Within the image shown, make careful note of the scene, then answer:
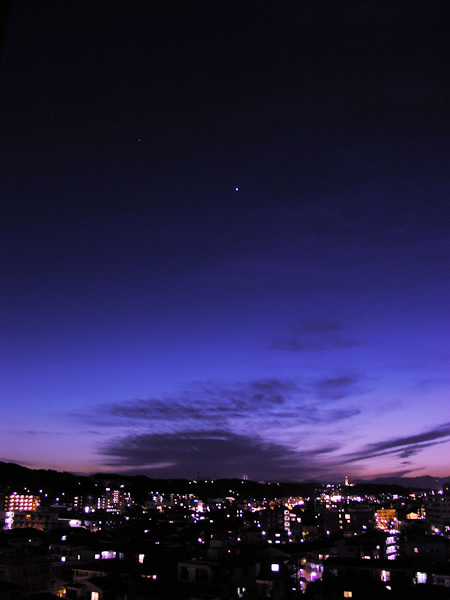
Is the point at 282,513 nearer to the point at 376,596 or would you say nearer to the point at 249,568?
the point at 249,568

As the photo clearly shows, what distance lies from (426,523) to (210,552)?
28.5m

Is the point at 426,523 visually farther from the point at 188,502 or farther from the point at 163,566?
the point at 188,502

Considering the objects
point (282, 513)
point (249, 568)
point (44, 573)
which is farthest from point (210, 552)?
point (282, 513)

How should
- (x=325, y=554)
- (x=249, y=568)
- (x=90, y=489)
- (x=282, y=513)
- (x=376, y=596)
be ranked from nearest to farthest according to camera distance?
(x=376, y=596), (x=249, y=568), (x=325, y=554), (x=282, y=513), (x=90, y=489)

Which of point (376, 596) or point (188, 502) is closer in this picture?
point (376, 596)

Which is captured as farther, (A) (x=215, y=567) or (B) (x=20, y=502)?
(B) (x=20, y=502)

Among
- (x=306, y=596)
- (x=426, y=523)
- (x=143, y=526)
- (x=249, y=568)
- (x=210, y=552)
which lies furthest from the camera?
(x=426, y=523)

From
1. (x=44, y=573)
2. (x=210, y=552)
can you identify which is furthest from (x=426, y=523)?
(x=44, y=573)

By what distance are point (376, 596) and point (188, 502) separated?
183 feet

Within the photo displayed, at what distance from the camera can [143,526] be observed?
2812cm

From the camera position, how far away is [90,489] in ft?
198

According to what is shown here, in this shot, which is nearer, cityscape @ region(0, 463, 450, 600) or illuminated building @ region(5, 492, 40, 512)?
cityscape @ region(0, 463, 450, 600)

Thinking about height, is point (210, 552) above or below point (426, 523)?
above

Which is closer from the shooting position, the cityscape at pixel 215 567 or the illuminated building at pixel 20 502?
the cityscape at pixel 215 567
